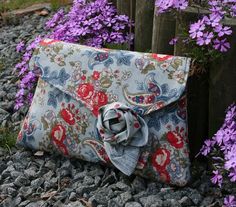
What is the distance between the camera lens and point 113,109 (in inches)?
118

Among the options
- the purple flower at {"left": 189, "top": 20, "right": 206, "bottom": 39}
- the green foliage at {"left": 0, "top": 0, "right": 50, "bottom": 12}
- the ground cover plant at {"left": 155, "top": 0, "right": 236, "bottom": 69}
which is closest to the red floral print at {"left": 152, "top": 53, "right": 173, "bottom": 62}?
the ground cover plant at {"left": 155, "top": 0, "right": 236, "bottom": 69}

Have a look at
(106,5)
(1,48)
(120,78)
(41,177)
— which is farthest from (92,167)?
(1,48)

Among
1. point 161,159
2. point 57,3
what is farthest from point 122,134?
point 57,3

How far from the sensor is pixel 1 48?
552 cm

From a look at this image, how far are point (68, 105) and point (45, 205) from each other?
Result: 0.56 meters

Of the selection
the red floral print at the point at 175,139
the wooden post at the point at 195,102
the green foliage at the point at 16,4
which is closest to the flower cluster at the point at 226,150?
the red floral print at the point at 175,139

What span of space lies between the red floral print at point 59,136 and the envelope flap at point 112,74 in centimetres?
20

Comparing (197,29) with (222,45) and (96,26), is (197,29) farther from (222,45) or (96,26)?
(96,26)

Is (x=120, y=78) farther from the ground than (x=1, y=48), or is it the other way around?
(x=120, y=78)

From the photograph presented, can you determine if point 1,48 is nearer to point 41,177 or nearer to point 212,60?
point 41,177

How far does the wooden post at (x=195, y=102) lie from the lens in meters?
3.13

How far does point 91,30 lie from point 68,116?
851 mm

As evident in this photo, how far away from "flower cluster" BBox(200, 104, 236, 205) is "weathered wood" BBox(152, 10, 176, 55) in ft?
2.02

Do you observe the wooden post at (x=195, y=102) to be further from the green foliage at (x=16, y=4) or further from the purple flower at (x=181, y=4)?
the green foliage at (x=16, y=4)
